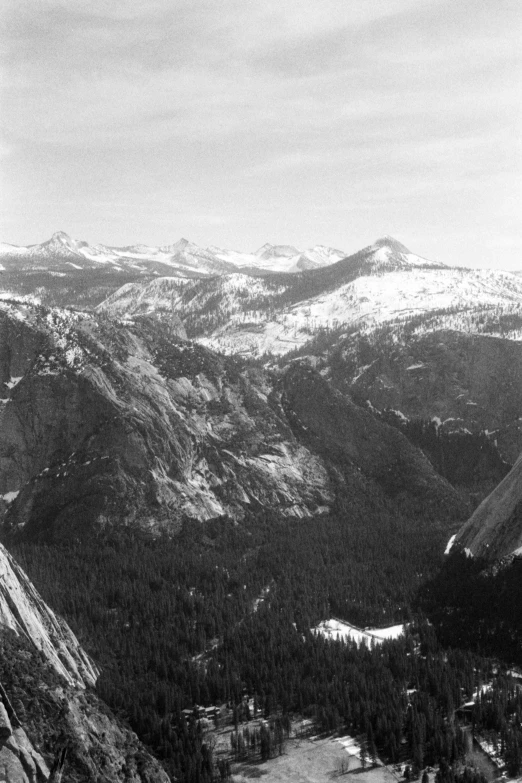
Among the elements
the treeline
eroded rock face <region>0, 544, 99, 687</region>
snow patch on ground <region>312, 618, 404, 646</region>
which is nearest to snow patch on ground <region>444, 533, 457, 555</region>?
the treeline

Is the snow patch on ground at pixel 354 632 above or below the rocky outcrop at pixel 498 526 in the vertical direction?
below

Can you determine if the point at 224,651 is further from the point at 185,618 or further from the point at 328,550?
the point at 328,550

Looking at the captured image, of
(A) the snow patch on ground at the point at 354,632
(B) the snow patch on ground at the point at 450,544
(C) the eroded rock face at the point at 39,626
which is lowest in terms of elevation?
(A) the snow patch on ground at the point at 354,632

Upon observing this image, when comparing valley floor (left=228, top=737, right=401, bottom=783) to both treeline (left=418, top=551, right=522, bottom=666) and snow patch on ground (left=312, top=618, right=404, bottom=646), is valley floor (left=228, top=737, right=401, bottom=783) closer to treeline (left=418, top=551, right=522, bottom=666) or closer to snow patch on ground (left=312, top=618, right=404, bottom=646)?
snow patch on ground (left=312, top=618, right=404, bottom=646)

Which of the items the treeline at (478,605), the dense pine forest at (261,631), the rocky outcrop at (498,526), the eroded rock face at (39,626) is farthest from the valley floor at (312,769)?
the rocky outcrop at (498,526)

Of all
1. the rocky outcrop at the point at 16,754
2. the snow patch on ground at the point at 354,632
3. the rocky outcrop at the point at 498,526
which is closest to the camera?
the rocky outcrop at the point at 16,754

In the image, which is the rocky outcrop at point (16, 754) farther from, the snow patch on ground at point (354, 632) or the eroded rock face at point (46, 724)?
the snow patch on ground at point (354, 632)

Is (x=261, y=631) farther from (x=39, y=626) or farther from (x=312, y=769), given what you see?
(x=39, y=626)

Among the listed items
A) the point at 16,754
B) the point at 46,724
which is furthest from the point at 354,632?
the point at 16,754

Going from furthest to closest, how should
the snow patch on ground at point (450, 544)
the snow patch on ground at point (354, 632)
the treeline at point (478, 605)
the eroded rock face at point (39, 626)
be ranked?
the snow patch on ground at point (450, 544) < the snow patch on ground at point (354, 632) < the treeline at point (478, 605) < the eroded rock face at point (39, 626)

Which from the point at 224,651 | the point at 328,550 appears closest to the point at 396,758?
the point at 224,651
